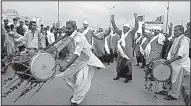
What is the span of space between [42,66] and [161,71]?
277 centimetres

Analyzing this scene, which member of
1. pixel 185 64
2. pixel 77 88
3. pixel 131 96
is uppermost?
pixel 185 64

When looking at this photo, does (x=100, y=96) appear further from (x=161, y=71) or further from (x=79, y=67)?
(x=161, y=71)

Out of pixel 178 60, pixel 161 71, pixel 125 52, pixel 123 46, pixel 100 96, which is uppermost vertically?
pixel 123 46

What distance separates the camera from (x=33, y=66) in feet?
12.9

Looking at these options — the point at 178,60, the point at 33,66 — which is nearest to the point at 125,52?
the point at 178,60

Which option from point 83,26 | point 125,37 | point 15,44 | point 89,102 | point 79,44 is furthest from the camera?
point 83,26

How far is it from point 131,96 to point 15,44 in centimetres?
576

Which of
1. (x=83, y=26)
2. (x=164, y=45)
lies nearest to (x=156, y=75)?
(x=164, y=45)

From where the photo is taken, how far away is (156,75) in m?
5.47

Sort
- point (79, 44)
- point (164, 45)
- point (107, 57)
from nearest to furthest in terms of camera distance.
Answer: point (79, 44), point (164, 45), point (107, 57)

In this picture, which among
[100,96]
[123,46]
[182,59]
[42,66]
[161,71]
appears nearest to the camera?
[42,66]

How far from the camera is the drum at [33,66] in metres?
3.95

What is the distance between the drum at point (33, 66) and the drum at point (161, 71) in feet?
8.26

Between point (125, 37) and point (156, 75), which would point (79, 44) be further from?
point (125, 37)
